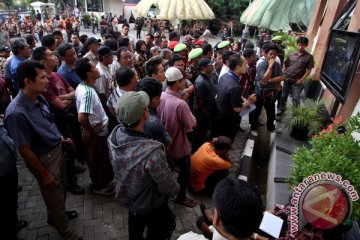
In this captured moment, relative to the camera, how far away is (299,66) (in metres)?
6.33

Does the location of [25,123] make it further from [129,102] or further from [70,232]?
[70,232]

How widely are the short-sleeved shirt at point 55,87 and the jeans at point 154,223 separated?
2.00 meters

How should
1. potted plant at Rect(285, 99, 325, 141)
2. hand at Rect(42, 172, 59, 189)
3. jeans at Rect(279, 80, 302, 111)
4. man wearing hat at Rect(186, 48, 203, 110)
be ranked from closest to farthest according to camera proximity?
hand at Rect(42, 172, 59, 189), potted plant at Rect(285, 99, 325, 141), man wearing hat at Rect(186, 48, 203, 110), jeans at Rect(279, 80, 302, 111)

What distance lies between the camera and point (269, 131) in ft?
20.1

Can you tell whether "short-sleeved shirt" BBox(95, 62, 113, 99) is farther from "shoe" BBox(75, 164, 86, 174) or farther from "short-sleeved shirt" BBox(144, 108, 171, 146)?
"short-sleeved shirt" BBox(144, 108, 171, 146)

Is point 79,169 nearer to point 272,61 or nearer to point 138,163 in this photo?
point 138,163

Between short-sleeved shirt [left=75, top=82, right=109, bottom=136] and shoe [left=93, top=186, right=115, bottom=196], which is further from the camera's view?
shoe [left=93, top=186, right=115, bottom=196]

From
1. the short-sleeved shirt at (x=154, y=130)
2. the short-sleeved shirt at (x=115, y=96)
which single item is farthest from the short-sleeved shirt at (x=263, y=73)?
the short-sleeved shirt at (x=154, y=130)

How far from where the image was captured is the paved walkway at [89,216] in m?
3.22

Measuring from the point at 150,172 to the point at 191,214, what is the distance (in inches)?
70.5

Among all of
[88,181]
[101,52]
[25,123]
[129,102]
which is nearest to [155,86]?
[129,102]

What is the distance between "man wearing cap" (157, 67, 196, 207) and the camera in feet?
10.8

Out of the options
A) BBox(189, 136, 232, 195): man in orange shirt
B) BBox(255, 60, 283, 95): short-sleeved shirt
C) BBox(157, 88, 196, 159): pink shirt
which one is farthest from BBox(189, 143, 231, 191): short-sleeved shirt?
BBox(255, 60, 283, 95): short-sleeved shirt

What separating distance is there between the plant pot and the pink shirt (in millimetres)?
2705
